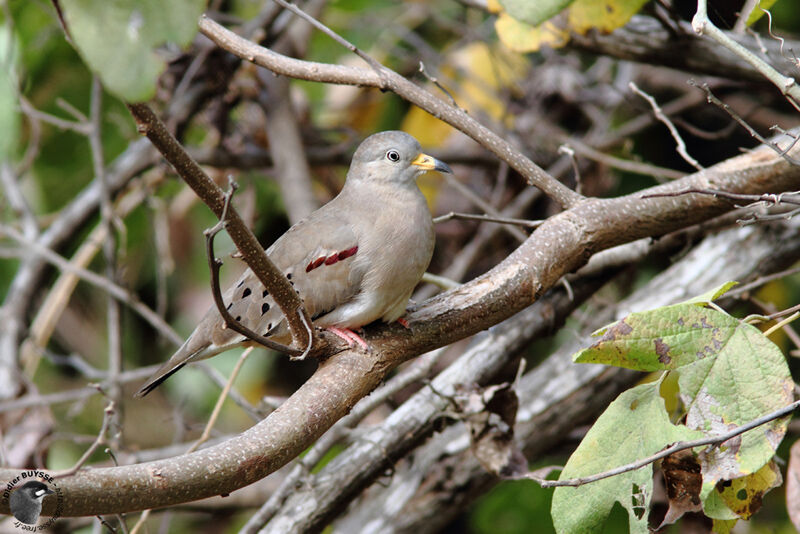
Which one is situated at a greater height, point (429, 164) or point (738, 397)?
point (429, 164)

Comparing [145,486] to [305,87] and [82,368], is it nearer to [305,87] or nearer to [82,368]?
[82,368]

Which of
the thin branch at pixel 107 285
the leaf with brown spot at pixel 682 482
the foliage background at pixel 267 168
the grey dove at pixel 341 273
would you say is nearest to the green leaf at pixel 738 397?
the leaf with brown spot at pixel 682 482

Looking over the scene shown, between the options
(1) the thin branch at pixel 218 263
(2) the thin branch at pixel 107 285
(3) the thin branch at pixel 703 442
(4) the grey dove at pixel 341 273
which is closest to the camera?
(1) the thin branch at pixel 218 263

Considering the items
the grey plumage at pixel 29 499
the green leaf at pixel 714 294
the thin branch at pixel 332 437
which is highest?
the grey plumage at pixel 29 499

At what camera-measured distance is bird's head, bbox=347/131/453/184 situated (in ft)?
11.2

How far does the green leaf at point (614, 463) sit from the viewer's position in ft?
7.38

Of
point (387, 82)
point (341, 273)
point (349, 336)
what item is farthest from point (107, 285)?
point (387, 82)

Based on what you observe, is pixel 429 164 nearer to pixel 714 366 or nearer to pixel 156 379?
pixel 156 379

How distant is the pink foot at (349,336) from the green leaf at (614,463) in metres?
0.73

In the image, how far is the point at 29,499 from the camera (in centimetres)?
162

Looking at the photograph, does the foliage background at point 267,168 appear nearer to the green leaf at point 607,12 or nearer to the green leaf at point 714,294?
the green leaf at point 607,12

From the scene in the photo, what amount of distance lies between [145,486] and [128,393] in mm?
4058

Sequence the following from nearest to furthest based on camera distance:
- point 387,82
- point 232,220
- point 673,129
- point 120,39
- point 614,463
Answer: point 120,39, point 232,220, point 614,463, point 387,82, point 673,129

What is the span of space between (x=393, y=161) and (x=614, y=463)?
1.64 metres
